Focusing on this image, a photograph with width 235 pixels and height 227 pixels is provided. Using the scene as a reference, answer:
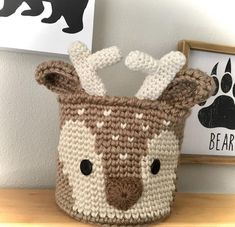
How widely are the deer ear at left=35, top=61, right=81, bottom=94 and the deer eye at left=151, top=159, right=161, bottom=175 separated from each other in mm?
156

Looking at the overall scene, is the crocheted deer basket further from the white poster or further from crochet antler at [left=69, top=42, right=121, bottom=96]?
the white poster

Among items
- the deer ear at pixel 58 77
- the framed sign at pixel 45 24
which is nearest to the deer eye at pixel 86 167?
the deer ear at pixel 58 77

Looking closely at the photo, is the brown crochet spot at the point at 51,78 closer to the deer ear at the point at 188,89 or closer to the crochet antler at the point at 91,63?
the crochet antler at the point at 91,63

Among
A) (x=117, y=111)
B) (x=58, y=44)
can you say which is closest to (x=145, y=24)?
(x=58, y=44)

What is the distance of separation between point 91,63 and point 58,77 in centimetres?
8

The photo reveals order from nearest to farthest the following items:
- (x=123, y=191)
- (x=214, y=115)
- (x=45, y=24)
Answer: (x=123, y=191)
(x=45, y=24)
(x=214, y=115)

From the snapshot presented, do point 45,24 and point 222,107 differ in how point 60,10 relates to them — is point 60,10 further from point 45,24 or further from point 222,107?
point 222,107

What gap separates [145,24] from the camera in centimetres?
79

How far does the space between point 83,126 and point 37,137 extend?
197 millimetres

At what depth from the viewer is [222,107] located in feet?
2.72

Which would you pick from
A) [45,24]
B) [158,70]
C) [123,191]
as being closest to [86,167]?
[123,191]

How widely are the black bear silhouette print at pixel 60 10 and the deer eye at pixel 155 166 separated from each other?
285 mm

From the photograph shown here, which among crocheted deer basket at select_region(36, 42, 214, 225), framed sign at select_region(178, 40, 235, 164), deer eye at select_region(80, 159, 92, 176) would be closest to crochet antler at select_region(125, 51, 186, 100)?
crocheted deer basket at select_region(36, 42, 214, 225)

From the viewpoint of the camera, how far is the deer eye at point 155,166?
0.58 meters
